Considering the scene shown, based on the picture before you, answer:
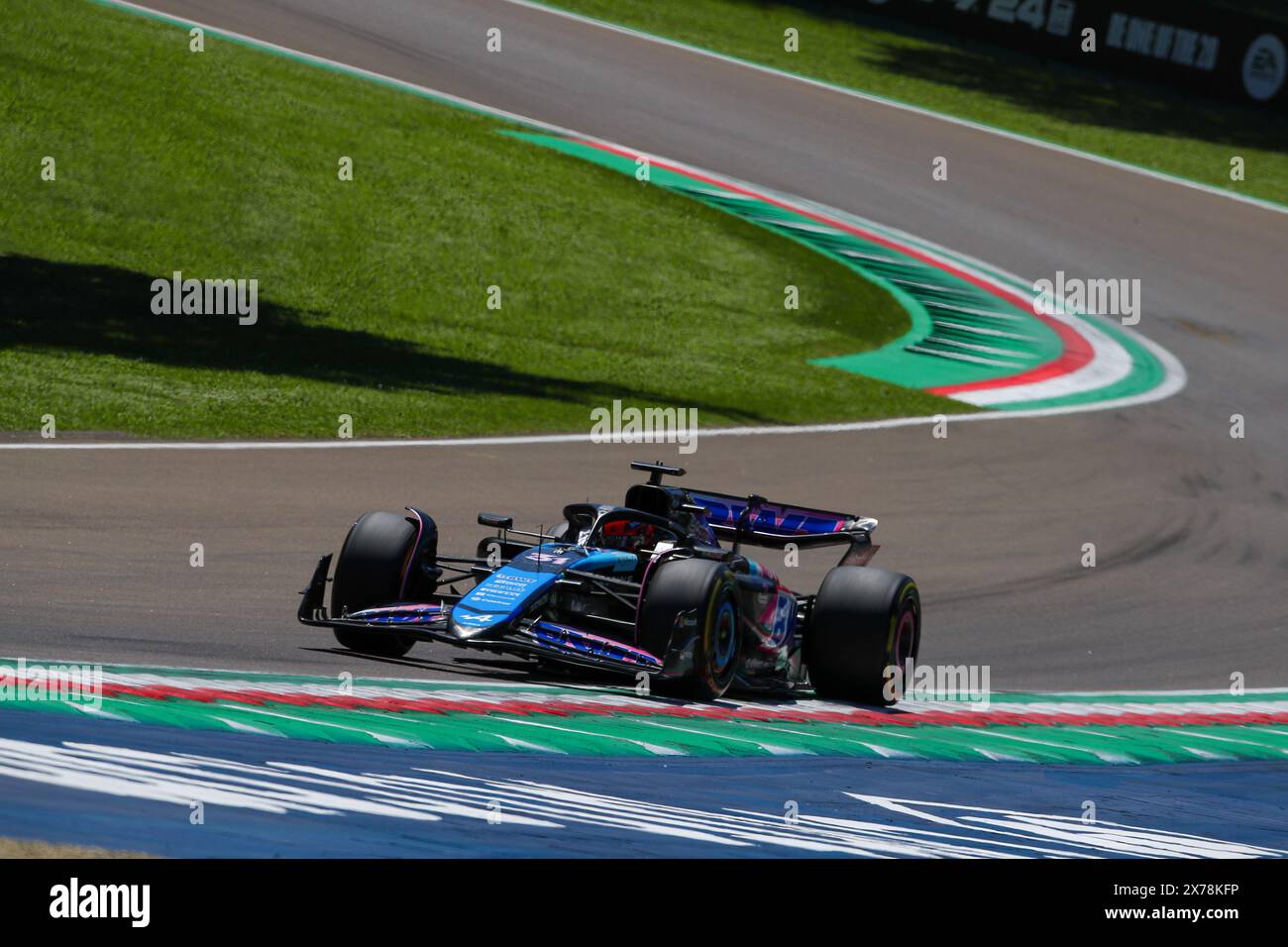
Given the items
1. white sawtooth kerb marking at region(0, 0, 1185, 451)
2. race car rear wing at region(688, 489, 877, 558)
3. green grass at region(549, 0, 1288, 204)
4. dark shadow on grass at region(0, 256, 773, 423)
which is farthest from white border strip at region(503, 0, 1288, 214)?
race car rear wing at region(688, 489, 877, 558)

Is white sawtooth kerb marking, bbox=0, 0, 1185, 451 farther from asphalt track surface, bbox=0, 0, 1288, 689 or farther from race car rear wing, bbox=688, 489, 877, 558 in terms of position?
race car rear wing, bbox=688, 489, 877, 558

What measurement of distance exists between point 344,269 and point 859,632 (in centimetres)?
1277

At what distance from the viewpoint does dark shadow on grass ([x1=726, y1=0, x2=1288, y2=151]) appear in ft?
105

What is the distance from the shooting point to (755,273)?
22906 mm

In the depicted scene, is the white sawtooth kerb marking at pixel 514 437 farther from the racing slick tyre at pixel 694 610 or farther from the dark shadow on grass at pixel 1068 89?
the dark shadow on grass at pixel 1068 89

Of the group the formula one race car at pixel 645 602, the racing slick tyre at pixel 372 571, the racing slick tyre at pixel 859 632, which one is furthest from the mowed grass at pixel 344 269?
the racing slick tyre at pixel 859 632

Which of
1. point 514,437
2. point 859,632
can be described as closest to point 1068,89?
point 514,437

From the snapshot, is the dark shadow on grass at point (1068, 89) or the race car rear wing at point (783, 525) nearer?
the race car rear wing at point (783, 525)

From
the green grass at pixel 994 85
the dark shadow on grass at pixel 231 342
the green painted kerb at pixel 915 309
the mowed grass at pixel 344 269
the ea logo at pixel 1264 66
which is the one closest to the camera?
the mowed grass at pixel 344 269

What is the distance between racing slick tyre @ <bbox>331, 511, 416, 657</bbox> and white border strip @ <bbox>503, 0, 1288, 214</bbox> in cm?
2335

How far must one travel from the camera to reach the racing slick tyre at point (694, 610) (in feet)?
26.9

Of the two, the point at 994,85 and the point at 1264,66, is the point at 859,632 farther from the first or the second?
the point at 1264,66

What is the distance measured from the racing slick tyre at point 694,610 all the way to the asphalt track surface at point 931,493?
817 millimetres

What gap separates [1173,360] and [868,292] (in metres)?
3.84
